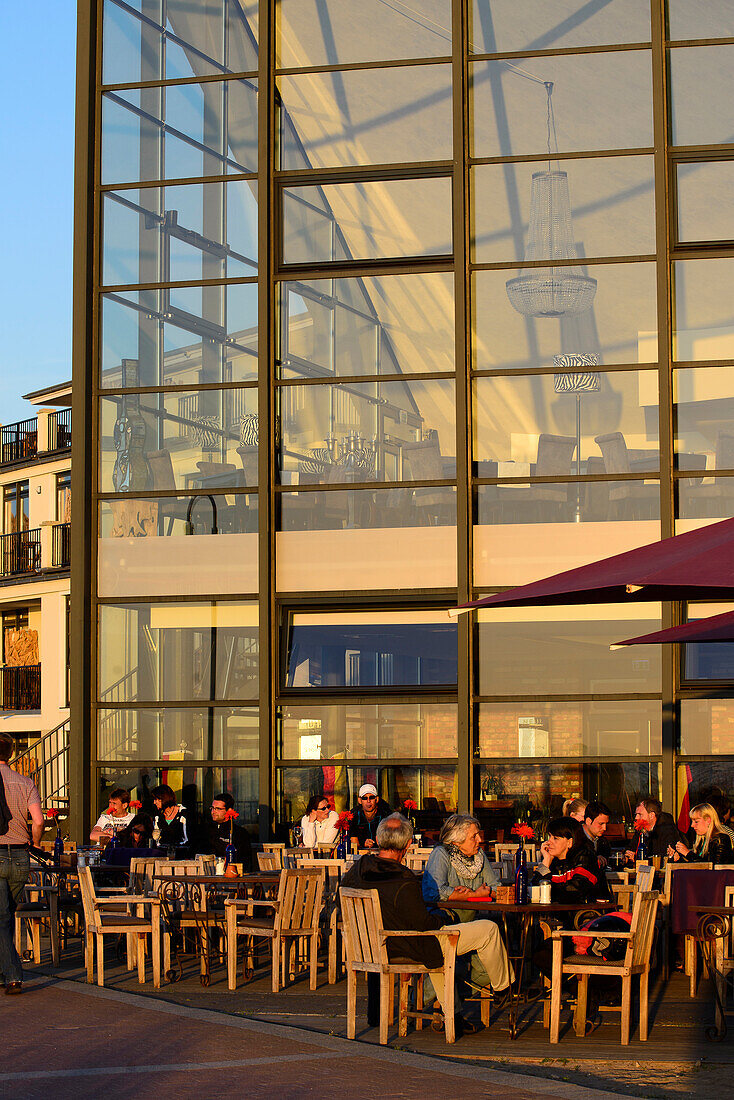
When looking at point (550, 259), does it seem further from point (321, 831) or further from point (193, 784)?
point (193, 784)

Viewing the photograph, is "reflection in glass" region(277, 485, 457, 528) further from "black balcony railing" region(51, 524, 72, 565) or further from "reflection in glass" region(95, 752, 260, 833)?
"black balcony railing" region(51, 524, 72, 565)

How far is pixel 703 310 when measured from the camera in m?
14.2

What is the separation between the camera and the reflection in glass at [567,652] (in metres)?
14.0

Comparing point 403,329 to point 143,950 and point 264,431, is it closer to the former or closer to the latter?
point 264,431

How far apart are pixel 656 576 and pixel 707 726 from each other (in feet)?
21.7

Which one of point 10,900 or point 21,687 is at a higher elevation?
point 21,687

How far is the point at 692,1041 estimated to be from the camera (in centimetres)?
795

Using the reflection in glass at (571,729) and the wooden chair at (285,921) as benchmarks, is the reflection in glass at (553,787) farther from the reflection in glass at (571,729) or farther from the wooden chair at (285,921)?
the wooden chair at (285,921)

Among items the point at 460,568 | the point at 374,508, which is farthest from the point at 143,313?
the point at 460,568

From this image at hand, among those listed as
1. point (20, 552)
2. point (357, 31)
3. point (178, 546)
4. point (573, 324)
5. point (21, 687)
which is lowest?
point (21, 687)

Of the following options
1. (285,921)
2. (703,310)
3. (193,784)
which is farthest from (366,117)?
(285,921)

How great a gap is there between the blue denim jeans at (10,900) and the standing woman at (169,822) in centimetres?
Result: 312

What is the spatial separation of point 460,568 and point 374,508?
107 cm

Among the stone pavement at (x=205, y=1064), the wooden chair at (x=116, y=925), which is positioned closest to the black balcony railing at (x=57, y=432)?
the wooden chair at (x=116, y=925)
